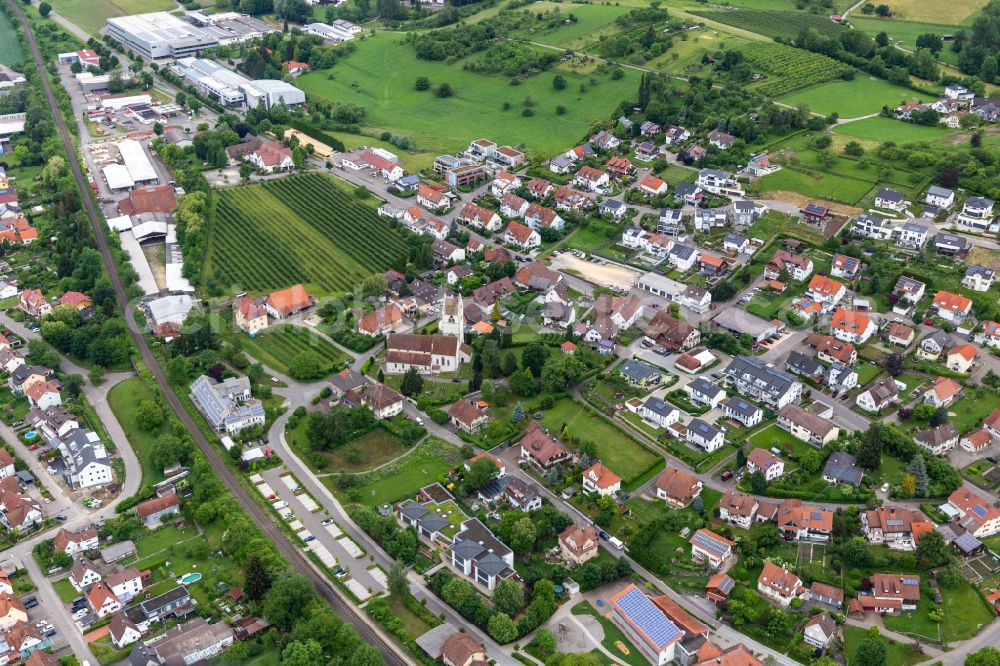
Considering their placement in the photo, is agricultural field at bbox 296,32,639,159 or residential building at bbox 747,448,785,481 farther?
agricultural field at bbox 296,32,639,159

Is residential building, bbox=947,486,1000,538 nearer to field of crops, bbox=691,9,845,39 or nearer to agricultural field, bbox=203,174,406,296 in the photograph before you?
agricultural field, bbox=203,174,406,296

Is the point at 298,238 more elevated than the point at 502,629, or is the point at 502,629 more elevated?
the point at 502,629

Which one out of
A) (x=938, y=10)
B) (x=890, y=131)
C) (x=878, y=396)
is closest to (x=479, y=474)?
(x=878, y=396)

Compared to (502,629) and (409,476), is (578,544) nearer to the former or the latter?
(502,629)

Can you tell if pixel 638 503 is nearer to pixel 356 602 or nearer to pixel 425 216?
pixel 356 602

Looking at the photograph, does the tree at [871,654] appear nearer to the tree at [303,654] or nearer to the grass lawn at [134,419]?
the tree at [303,654]

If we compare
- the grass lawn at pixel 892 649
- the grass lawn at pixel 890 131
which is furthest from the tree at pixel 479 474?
the grass lawn at pixel 890 131

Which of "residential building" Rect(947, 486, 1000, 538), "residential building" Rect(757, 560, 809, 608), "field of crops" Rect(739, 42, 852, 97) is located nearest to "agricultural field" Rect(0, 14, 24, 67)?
"field of crops" Rect(739, 42, 852, 97)

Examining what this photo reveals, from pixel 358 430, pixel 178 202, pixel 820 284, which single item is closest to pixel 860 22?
pixel 820 284
